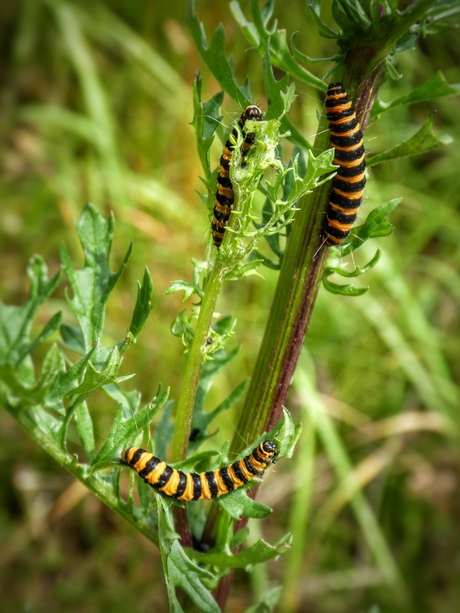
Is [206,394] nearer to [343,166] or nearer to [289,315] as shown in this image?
[289,315]

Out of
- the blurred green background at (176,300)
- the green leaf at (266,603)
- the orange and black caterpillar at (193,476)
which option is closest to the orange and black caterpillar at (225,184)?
the orange and black caterpillar at (193,476)

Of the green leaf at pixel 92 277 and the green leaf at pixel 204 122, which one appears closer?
the green leaf at pixel 204 122

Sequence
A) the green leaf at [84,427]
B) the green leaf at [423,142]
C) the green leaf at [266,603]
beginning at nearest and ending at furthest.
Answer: the green leaf at [423,142] → the green leaf at [84,427] → the green leaf at [266,603]

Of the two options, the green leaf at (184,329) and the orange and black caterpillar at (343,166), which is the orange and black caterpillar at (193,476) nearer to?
the green leaf at (184,329)

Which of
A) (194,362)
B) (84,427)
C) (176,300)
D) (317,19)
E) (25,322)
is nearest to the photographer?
(317,19)

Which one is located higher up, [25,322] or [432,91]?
[25,322]

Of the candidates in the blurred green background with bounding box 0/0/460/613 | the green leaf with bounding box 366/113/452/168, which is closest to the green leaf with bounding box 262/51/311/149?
the green leaf with bounding box 366/113/452/168

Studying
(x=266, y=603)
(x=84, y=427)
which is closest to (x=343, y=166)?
(x=84, y=427)

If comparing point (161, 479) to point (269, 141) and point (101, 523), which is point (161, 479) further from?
point (101, 523)
